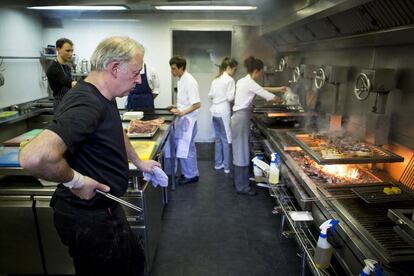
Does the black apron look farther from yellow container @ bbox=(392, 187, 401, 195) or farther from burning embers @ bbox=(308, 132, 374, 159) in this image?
yellow container @ bbox=(392, 187, 401, 195)

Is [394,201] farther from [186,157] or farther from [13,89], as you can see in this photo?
[13,89]

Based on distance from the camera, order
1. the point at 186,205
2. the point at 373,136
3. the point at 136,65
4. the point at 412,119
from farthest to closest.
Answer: the point at 186,205 → the point at 373,136 → the point at 412,119 → the point at 136,65

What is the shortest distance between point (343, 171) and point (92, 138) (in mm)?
1755

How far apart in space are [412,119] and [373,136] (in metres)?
0.28

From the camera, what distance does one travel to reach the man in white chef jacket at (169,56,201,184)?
3.58m

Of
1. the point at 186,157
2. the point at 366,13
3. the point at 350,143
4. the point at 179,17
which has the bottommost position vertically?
the point at 186,157

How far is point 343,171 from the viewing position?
223 cm

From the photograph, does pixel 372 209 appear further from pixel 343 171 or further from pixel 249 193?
pixel 249 193

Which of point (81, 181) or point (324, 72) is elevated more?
point (324, 72)

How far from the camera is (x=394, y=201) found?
1.68 metres

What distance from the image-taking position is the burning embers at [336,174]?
2064 mm

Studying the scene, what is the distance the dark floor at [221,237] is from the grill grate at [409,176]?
99 cm

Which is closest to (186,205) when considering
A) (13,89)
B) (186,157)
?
(186,157)

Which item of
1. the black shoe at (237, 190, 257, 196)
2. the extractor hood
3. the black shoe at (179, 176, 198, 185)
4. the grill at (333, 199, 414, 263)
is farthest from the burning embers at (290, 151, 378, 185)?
the black shoe at (179, 176, 198, 185)
